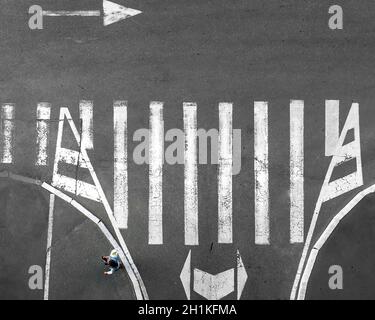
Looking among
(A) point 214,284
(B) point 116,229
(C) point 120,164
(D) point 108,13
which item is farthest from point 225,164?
(D) point 108,13

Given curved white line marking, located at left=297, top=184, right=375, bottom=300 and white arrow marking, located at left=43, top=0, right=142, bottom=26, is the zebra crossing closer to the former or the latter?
curved white line marking, located at left=297, top=184, right=375, bottom=300

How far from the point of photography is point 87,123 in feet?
75.5

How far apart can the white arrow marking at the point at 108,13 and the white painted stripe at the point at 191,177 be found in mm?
3965

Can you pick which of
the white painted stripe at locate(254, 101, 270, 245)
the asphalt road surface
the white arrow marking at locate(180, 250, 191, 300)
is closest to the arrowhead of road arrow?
the asphalt road surface

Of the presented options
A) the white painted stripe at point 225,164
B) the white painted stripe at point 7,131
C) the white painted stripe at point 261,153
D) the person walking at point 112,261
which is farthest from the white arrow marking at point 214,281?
the white painted stripe at point 7,131

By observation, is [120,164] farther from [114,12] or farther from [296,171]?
[296,171]

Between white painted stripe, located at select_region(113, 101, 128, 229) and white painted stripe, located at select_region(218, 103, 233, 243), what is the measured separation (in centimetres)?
346

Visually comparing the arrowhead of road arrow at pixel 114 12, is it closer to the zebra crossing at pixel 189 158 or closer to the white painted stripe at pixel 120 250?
the zebra crossing at pixel 189 158

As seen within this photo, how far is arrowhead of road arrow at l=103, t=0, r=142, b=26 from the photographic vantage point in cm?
2300

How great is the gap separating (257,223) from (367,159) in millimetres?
4657

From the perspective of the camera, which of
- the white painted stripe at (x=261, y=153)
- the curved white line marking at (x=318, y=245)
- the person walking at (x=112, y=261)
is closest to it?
the person walking at (x=112, y=261)

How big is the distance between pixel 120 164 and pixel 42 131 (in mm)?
3136

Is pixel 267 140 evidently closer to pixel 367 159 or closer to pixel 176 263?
pixel 367 159

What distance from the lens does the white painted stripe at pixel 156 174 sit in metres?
22.8
